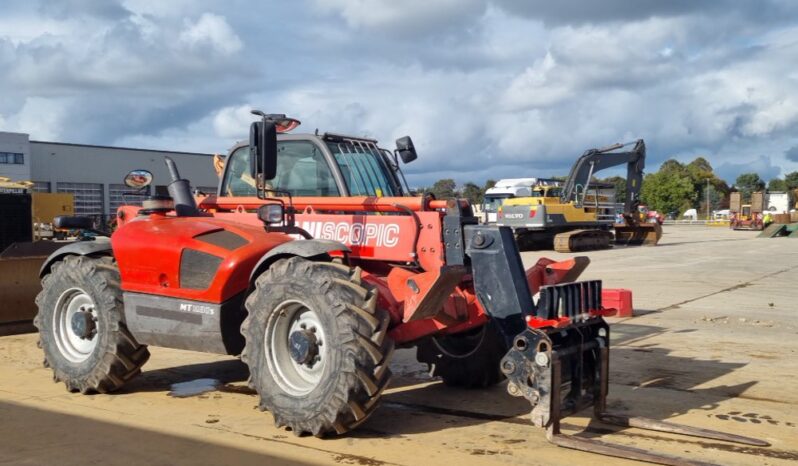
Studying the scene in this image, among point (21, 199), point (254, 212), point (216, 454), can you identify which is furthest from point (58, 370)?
point (21, 199)

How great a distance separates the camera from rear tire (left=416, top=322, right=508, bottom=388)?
6512mm

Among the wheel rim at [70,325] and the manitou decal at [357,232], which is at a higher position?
the manitou decal at [357,232]

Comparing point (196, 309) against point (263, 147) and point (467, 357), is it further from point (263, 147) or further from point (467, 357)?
point (467, 357)

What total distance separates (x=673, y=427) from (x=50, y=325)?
5099mm

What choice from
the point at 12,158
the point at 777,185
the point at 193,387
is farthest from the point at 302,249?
the point at 777,185

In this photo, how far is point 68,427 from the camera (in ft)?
17.8

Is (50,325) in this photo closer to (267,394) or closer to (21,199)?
(267,394)

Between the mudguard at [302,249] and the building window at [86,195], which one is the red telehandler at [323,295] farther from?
the building window at [86,195]

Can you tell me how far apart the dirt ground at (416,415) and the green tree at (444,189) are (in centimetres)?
166

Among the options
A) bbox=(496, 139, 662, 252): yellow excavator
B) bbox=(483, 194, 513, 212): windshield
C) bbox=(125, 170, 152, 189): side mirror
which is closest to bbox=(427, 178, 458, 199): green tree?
bbox=(125, 170, 152, 189): side mirror

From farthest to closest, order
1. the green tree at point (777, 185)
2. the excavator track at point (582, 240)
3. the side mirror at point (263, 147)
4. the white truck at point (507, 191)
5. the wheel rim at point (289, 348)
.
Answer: the green tree at point (777, 185) → the white truck at point (507, 191) → the excavator track at point (582, 240) → the side mirror at point (263, 147) → the wheel rim at point (289, 348)

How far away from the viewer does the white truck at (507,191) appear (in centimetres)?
3272

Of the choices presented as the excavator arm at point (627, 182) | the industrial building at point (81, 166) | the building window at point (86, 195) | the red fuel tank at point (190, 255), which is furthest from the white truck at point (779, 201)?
the red fuel tank at point (190, 255)

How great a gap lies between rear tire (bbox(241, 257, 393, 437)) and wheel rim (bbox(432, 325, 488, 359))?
1.63 meters
